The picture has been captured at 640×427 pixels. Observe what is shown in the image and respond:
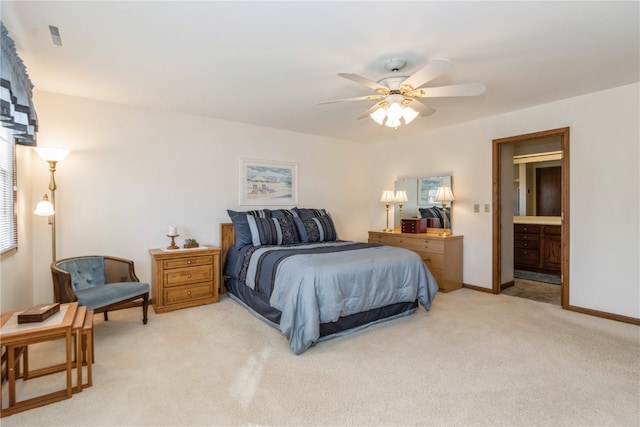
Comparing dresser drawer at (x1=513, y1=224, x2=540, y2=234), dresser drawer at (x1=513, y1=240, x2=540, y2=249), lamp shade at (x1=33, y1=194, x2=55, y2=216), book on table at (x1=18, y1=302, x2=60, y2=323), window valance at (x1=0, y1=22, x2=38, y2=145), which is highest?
window valance at (x1=0, y1=22, x2=38, y2=145)

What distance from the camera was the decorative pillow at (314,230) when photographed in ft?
14.4

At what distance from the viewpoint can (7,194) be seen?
269 cm

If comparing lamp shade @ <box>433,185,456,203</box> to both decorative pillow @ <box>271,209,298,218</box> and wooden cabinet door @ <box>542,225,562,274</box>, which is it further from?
wooden cabinet door @ <box>542,225,562,274</box>

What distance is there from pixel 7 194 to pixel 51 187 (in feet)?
2.12

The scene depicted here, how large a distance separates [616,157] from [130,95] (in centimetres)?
518

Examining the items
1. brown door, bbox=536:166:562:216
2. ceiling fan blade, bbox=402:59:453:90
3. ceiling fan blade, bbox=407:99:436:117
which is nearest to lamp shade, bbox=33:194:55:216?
ceiling fan blade, bbox=402:59:453:90

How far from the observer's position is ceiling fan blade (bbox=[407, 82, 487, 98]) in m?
2.45

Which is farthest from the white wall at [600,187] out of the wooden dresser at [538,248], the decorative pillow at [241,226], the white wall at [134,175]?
the white wall at [134,175]

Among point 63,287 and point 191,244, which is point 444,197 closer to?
point 191,244

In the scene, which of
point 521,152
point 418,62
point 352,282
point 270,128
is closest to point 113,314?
point 352,282

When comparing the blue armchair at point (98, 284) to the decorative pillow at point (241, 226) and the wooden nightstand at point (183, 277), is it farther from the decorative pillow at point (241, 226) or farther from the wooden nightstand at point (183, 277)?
the decorative pillow at point (241, 226)

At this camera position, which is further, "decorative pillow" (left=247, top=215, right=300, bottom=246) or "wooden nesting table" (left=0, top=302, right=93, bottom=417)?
"decorative pillow" (left=247, top=215, right=300, bottom=246)

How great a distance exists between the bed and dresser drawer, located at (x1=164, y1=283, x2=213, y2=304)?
1.12 ft

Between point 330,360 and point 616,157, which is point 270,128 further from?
point 616,157
